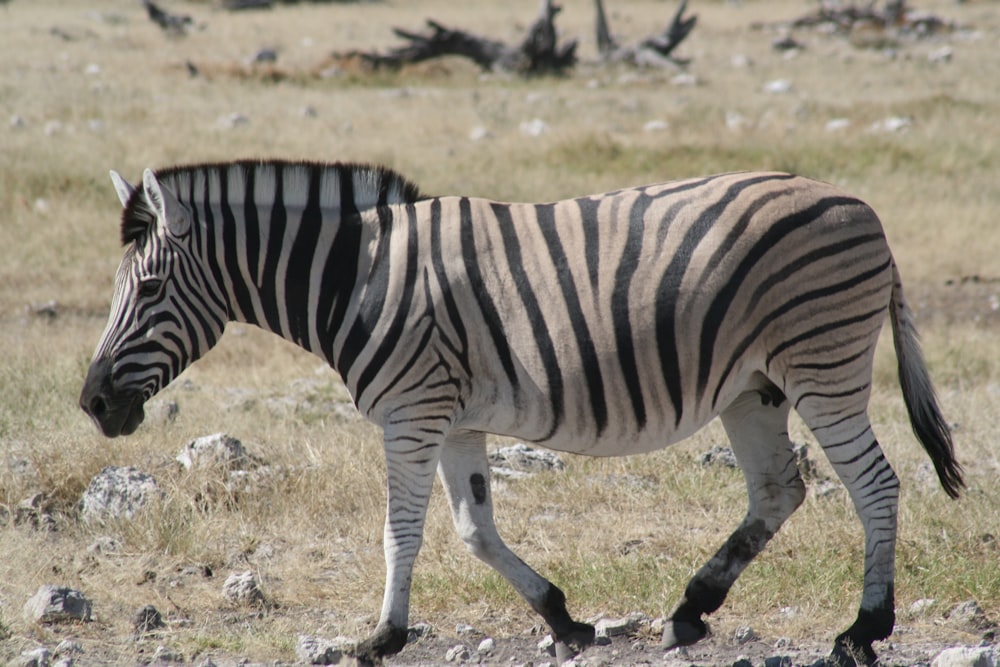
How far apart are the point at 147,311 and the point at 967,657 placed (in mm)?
3343

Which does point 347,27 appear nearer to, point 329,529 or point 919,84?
point 919,84

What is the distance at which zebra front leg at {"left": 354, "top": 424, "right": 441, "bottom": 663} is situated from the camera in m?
4.23

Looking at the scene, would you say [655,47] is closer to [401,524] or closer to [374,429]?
[374,429]

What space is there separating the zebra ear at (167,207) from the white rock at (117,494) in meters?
1.90

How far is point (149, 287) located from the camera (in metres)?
4.36

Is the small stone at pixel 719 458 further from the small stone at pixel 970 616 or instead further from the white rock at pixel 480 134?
the white rock at pixel 480 134

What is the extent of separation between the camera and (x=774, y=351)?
14.2 feet

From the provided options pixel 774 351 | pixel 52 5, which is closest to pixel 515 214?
pixel 774 351

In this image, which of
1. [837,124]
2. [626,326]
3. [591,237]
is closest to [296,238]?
[591,237]

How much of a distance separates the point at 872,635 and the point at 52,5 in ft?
125

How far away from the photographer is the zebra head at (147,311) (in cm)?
432

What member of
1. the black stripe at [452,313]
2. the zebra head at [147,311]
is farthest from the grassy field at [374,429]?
Answer: the black stripe at [452,313]

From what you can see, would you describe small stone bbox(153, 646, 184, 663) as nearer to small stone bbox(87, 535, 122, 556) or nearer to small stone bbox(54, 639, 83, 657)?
small stone bbox(54, 639, 83, 657)

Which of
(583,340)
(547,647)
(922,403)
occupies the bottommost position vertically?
(547,647)
